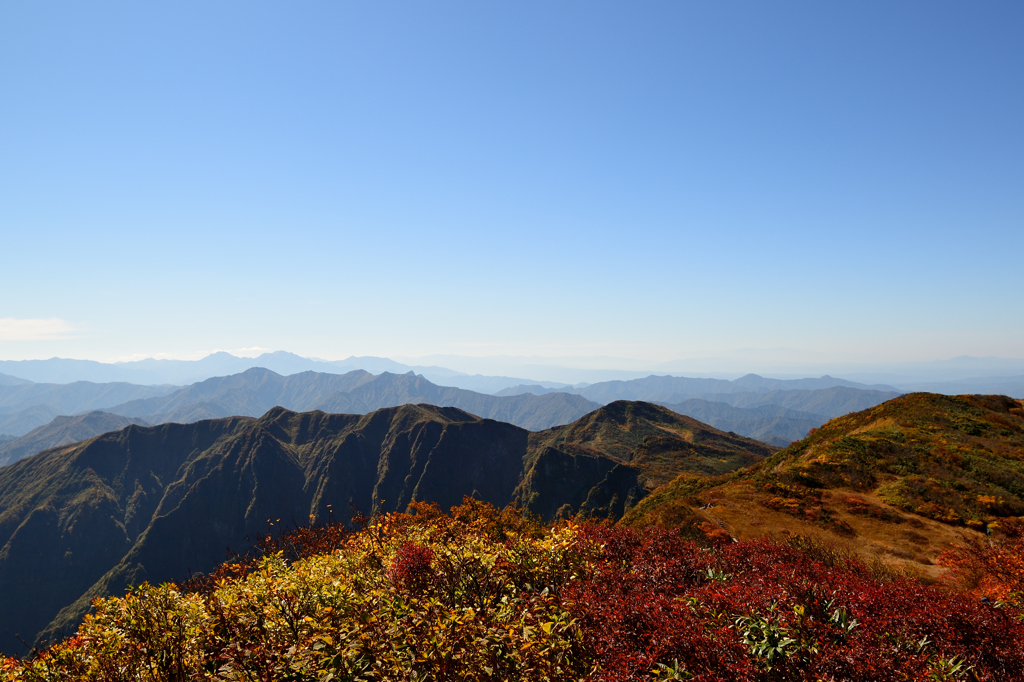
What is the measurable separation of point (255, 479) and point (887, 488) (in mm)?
189944

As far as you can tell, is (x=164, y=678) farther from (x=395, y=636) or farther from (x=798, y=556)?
(x=798, y=556)

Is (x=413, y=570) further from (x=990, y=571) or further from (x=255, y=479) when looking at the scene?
(x=255, y=479)

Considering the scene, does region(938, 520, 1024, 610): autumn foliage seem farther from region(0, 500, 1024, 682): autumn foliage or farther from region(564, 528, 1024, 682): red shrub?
region(564, 528, 1024, 682): red shrub

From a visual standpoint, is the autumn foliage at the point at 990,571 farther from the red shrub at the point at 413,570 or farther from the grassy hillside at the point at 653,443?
the grassy hillside at the point at 653,443

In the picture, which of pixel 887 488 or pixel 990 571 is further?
pixel 887 488

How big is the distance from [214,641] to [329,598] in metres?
1.96

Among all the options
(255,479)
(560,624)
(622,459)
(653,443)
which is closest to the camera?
(560,624)

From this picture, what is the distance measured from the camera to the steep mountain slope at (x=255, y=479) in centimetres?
12488

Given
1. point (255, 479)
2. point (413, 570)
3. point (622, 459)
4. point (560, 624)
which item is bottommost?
point (255, 479)

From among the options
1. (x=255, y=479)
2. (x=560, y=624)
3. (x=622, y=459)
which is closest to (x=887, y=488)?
(x=560, y=624)

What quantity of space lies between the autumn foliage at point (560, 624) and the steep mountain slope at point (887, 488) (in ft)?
28.9

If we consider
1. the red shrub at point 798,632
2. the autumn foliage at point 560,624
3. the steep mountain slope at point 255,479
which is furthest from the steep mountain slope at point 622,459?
the red shrub at point 798,632

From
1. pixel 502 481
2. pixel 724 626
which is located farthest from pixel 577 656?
pixel 502 481

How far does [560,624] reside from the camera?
6.34m
